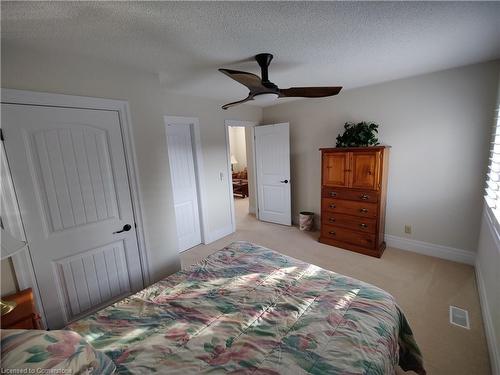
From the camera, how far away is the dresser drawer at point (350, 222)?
3.08 metres

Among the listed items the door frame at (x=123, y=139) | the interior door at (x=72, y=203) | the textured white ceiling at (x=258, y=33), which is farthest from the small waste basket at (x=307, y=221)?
the interior door at (x=72, y=203)

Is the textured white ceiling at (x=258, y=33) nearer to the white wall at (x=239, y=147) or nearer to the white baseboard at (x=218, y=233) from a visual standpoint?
the white baseboard at (x=218, y=233)

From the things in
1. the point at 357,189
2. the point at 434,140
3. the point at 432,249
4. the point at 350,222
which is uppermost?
the point at 434,140

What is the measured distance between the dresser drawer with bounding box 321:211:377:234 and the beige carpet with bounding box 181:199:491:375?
0.37 m

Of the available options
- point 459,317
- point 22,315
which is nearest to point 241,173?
point 459,317

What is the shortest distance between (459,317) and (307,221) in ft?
7.56

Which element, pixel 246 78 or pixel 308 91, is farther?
pixel 308 91

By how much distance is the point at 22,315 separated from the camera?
1456 mm

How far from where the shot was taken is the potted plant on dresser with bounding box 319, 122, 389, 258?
9.74 feet

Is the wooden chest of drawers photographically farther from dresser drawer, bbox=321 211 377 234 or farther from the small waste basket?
the small waste basket

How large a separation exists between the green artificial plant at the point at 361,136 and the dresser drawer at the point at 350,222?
1.03 m

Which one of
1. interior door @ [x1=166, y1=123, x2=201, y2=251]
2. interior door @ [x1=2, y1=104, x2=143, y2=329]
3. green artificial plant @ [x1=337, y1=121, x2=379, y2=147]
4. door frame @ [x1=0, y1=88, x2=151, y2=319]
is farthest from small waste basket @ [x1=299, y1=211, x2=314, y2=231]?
interior door @ [x1=2, y1=104, x2=143, y2=329]

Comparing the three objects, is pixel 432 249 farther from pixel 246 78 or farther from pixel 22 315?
pixel 22 315

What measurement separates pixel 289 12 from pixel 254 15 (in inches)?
8.4
